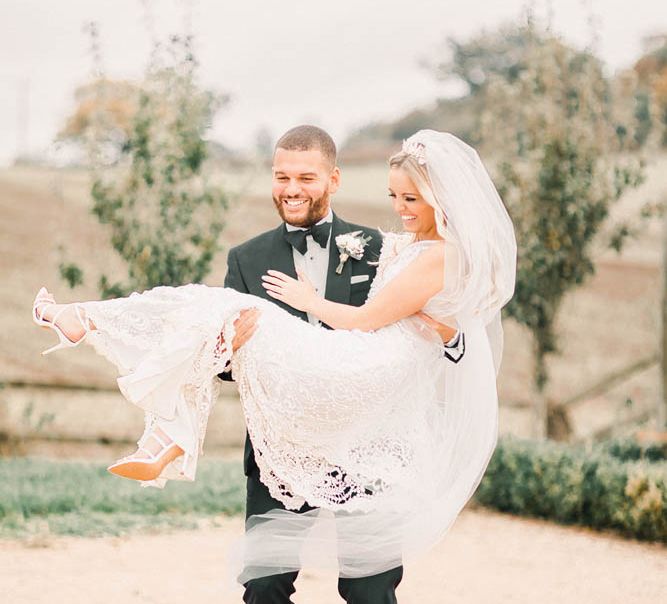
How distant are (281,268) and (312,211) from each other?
0.78 feet

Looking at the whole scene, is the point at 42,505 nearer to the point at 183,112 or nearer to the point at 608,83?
the point at 183,112

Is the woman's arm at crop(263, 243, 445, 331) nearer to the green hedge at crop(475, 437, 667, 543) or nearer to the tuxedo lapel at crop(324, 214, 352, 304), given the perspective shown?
the tuxedo lapel at crop(324, 214, 352, 304)

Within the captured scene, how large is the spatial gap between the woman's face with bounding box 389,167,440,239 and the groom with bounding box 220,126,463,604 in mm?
252

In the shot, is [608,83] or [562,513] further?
[608,83]

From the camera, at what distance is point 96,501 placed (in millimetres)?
7367

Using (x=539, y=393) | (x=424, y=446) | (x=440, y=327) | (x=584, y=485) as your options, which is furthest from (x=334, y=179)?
(x=539, y=393)

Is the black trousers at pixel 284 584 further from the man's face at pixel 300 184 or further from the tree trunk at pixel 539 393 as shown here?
the tree trunk at pixel 539 393

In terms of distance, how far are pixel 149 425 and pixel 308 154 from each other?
1.07m

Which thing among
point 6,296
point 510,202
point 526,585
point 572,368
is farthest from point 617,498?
point 6,296

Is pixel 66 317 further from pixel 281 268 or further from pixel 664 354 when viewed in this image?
pixel 664 354

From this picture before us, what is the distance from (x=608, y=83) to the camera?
10062 mm

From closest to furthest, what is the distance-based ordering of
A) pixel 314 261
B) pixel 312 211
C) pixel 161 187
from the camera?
1. pixel 312 211
2. pixel 314 261
3. pixel 161 187

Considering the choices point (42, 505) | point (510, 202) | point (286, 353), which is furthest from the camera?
point (510, 202)

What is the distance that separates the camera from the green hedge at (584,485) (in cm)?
717
